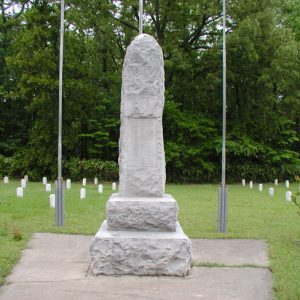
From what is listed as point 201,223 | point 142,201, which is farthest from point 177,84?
point 142,201

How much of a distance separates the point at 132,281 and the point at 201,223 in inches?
230

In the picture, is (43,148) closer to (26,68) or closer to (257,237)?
(26,68)

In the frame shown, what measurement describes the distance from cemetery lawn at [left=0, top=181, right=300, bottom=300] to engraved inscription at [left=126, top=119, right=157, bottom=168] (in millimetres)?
2421

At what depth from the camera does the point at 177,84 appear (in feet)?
104

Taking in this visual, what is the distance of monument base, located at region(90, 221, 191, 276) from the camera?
22.0 feet

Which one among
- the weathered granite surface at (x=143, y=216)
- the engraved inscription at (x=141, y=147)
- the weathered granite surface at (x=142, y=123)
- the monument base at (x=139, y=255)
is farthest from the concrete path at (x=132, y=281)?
the engraved inscription at (x=141, y=147)

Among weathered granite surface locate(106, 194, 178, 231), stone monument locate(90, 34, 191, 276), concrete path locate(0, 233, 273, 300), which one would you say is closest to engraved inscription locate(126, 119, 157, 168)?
stone monument locate(90, 34, 191, 276)

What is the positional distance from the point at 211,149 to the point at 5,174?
12.9 m

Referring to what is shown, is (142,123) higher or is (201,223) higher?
(142,123)

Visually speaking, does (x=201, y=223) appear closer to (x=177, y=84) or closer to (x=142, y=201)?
(x=142, y=201)

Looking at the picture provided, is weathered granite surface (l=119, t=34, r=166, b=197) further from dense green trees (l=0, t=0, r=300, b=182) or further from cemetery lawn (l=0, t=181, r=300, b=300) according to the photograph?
dense green trees (l=0, t=0, r=300, b=182)

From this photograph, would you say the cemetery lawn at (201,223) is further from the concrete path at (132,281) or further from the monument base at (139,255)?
the monument base at (139,255)

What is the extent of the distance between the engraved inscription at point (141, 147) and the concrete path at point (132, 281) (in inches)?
68.1

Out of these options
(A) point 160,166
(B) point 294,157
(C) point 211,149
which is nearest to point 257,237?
(A) point 160,166
